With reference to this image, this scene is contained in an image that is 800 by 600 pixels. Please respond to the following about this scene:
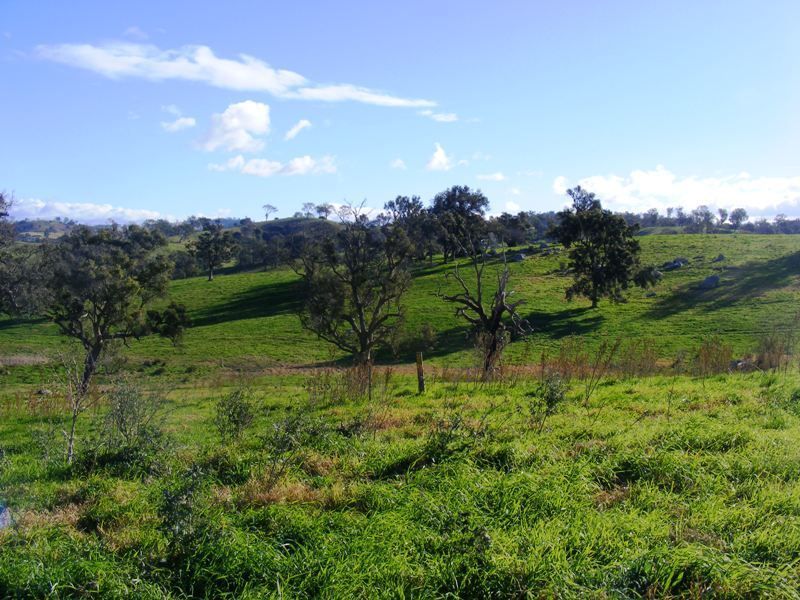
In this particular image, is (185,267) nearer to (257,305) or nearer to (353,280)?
(257,305)

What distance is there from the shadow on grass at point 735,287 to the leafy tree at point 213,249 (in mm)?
60478

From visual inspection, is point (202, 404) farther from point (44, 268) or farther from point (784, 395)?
point (44, 268)

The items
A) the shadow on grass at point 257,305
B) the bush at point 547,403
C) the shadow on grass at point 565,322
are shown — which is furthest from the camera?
the shadow on grass at point 257,305

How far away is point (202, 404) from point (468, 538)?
15.1 meters

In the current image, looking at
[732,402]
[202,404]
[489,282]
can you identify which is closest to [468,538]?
[732,402]

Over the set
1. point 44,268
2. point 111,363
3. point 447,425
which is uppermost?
point 44,268

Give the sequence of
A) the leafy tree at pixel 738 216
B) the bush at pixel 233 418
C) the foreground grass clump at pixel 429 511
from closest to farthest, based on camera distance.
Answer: the foreground grass clump at pixel 429 511, the bush at pixel 233 418, the leafy tree at pixel 738 216

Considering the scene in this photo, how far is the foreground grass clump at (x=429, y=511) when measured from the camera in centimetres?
470

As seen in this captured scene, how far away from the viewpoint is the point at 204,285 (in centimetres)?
8069

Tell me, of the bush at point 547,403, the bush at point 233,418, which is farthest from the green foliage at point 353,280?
the bush at point 547,403

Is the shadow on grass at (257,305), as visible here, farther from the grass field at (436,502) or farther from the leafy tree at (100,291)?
the grass field at (436,502)

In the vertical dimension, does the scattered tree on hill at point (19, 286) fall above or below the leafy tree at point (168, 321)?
above

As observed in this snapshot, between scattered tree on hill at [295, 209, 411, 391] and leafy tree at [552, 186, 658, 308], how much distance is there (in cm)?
2269

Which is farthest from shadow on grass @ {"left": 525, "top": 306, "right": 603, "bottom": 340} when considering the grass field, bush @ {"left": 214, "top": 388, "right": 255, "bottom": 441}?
bush @ {"left": 214, "top": 388, "right": 255, "bottom": 441}
